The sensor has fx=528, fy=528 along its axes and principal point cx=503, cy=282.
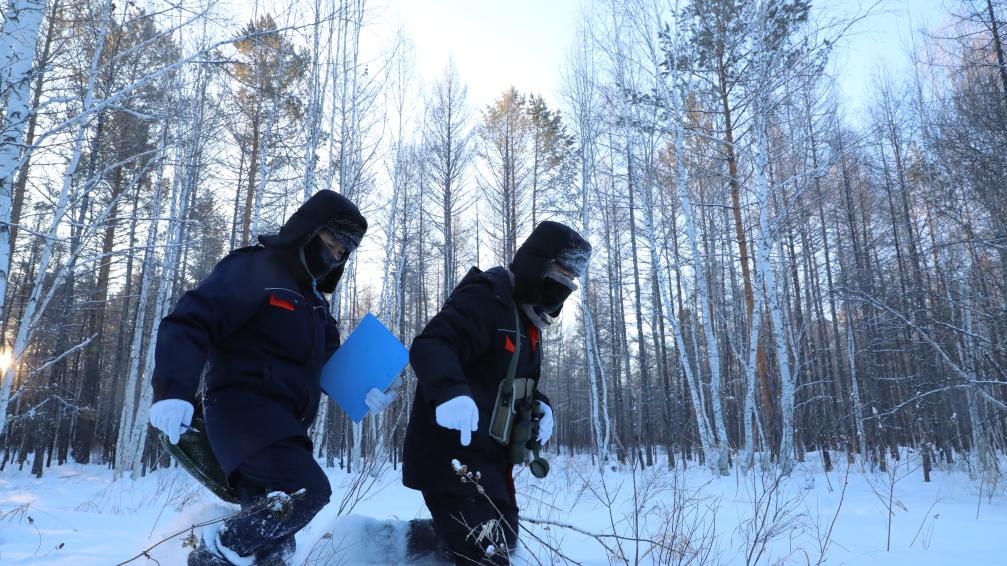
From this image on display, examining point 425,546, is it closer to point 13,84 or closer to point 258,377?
point 258,377

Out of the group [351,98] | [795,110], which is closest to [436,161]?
[351,98]

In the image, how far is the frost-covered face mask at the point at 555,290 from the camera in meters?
2.36

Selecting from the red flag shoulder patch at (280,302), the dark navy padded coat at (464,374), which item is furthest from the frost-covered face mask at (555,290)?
the red flag shoulder patch at (280,302)

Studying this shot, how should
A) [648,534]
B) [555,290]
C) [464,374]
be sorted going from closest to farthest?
[464,374]
[555,290]
[648,534]

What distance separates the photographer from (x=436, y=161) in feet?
56.7

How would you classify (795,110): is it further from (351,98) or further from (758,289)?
(351,98)

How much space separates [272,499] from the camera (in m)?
1.57

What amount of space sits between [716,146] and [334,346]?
10889 millimetres

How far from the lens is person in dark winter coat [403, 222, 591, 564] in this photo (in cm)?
197

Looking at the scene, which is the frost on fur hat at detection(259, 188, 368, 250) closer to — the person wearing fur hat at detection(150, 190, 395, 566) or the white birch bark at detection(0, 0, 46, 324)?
the person wearing fur hat at detection(150, 190, 395, 566)

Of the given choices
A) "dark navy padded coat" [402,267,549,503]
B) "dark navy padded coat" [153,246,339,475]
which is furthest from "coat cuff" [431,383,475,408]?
Result: "dark navy padded coat" [153,246,339,475]

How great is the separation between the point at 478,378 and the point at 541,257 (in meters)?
0.60

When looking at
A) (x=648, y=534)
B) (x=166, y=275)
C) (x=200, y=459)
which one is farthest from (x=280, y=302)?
(x=166, y=275)

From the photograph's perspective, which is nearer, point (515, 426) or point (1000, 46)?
point (515, 426)
